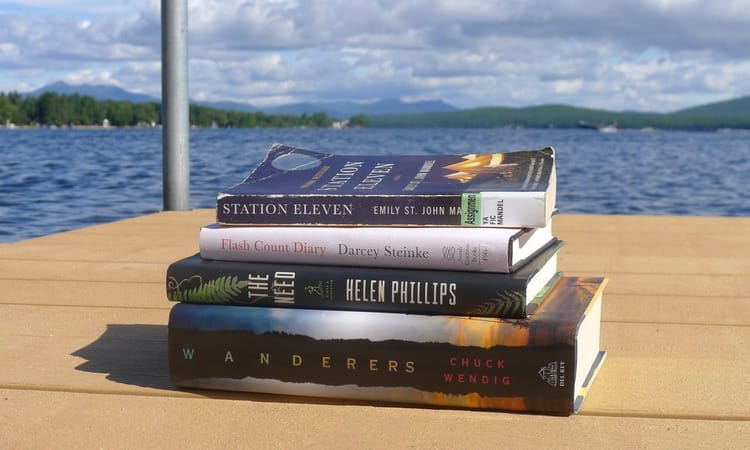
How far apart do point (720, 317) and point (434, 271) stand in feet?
4.06

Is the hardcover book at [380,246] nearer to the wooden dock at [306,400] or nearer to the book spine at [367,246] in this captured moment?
the book spine at [367,246]

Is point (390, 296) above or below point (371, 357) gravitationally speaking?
above

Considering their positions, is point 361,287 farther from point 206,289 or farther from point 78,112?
point 78,112

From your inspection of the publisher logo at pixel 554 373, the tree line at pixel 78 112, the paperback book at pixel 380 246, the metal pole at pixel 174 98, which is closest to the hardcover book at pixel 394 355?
the publisher logo at pixel 554 373

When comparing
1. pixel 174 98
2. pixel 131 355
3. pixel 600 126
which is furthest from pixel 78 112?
pixel 131 355

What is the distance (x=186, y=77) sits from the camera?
18.5 ft

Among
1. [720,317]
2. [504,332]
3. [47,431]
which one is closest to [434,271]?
[504,332]

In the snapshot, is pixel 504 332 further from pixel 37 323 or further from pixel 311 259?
pixel 37 323

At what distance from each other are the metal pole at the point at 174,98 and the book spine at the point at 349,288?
379 cm

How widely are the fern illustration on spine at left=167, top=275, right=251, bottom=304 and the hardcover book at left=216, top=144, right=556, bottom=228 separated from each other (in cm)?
13

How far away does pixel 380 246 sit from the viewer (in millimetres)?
1765

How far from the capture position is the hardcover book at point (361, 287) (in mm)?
1692

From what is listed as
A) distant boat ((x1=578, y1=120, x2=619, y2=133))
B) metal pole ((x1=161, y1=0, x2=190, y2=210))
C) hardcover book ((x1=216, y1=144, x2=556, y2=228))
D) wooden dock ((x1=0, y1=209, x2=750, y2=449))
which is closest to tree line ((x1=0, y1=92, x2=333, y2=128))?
distant boat ((x1=578, y1=120, x2=619, y2=133))

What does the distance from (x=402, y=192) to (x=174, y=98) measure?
4047mm
